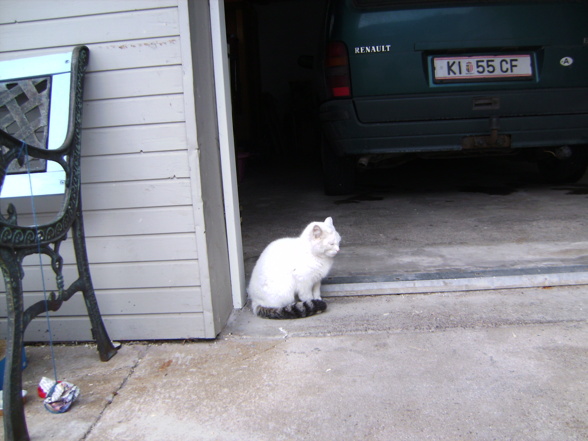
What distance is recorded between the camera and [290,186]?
6.08 m

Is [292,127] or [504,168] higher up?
[292,127]

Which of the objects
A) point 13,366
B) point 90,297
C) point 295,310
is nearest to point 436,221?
point 295,310

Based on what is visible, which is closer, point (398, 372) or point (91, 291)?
point (398, 372)

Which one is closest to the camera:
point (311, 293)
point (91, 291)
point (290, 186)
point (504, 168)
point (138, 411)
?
point (138, 411)

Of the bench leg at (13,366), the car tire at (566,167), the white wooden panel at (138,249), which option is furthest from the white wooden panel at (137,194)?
the car tire at (566,167)

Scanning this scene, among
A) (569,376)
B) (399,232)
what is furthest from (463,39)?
(569,376)

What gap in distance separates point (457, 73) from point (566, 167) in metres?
1.91

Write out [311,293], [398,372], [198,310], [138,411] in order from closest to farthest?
[138,411] < [398,372] < [198,310] < [311,293]

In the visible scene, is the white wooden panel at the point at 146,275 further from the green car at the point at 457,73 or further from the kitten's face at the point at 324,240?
the green car at the point at 457,73

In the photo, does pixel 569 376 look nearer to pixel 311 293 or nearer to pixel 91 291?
pixel 311 293

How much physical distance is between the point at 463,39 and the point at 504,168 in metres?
3.02

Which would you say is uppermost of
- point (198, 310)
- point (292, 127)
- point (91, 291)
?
point (292, 127)

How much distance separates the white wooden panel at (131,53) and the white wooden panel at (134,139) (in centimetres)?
26

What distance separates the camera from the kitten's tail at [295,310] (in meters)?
2.57
